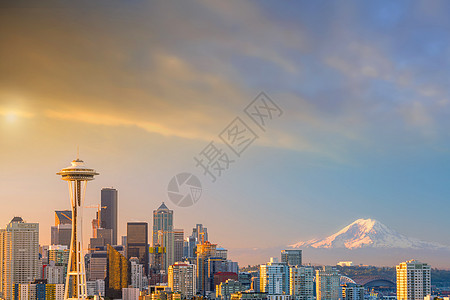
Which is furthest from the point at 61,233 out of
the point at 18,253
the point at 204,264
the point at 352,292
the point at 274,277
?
the point at 352,292

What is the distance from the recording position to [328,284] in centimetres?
2028

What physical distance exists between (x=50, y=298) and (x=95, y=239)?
336 inches

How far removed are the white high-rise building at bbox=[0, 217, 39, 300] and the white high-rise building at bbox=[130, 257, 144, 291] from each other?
11.1 feet

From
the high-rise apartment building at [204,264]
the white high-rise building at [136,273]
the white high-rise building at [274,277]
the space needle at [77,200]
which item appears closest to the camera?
the space needle at [77,200]

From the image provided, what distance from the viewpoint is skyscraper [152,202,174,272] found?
89.2 ft

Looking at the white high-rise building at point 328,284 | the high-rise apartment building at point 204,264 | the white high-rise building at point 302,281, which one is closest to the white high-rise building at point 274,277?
the white high-rise building at point 302,281

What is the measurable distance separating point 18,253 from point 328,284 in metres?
10.6

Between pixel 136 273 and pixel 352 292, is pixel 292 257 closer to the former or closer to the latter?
pixel 352 292

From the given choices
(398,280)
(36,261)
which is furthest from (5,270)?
(398,280)

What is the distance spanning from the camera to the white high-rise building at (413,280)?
1741cm

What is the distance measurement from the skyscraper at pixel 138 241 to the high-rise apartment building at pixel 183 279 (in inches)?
164

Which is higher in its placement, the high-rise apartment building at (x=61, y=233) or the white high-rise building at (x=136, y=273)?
the high-rise apartment building at (x=61, y=233)

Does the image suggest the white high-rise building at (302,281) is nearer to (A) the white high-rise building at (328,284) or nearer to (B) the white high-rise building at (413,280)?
(A) the white high-rise building at (328,284)

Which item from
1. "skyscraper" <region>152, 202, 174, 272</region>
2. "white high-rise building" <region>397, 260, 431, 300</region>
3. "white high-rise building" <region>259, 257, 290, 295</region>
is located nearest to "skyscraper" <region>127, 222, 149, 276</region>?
"skyscraper" <region>152, 202, 174, 272</region>
